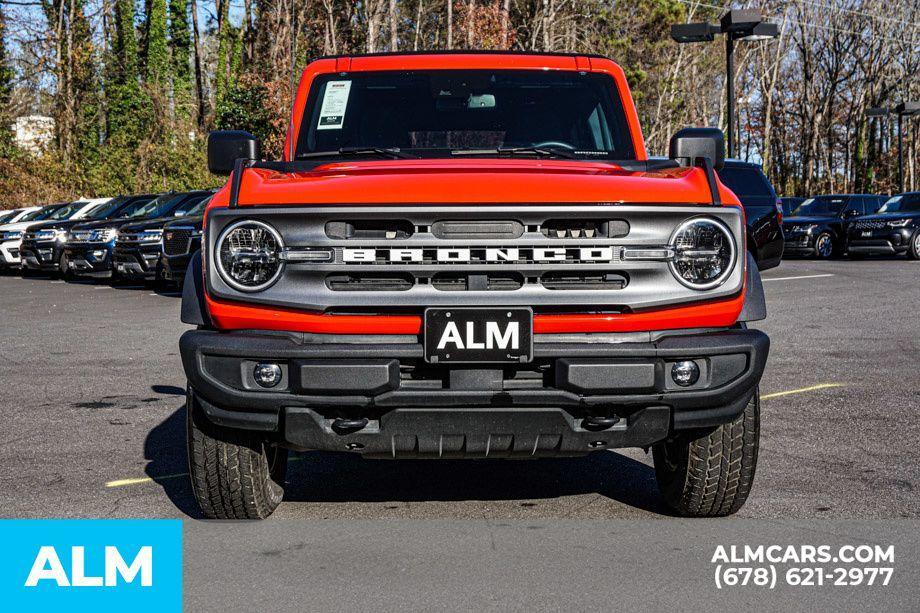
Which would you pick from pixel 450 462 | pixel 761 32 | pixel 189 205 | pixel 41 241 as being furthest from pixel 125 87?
pixel 450 462

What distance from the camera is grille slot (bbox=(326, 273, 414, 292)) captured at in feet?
13.7

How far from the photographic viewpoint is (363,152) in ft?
17.8

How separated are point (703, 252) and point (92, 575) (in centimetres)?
245

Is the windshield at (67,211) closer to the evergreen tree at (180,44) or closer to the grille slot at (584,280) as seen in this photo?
the evergreen tree at (180,44)

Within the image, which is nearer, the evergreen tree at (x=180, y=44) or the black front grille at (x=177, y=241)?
the black front grille at (x=177, y=241)

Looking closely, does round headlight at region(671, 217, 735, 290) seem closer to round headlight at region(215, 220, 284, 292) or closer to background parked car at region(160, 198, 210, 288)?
round headlight at region(215, 220, 284, 292)

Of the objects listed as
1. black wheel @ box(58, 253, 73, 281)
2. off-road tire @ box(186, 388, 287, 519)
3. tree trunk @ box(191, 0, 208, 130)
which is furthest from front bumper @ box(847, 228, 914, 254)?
tree trunk @ box(191, 0, 208, 130)

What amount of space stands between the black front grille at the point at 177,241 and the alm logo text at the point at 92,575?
1465 centimetres

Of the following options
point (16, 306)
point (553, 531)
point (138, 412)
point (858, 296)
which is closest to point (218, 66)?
point (16, 306)

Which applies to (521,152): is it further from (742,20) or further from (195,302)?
(742,20)

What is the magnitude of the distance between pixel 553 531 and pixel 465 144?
2016mm

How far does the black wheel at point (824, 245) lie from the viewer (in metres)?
27.7

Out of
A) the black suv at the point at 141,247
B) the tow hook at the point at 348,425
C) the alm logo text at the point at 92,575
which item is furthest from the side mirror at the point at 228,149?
the black suv at the point at 141,247

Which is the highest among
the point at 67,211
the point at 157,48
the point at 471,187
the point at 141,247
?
the point at 157,48
